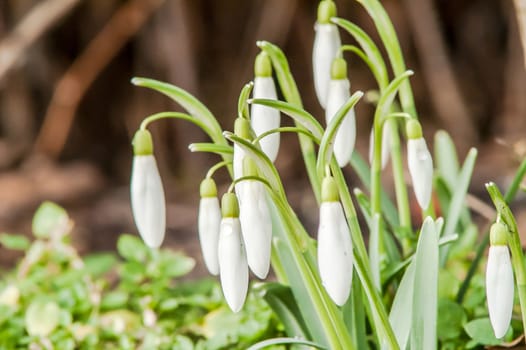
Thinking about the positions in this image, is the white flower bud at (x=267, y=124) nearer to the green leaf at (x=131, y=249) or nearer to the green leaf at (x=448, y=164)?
the green leaf at (x=131, y=249)

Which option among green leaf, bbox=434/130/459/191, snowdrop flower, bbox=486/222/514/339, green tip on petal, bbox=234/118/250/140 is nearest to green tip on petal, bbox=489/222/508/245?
snowdrop flower, bbox=486/222/514/339

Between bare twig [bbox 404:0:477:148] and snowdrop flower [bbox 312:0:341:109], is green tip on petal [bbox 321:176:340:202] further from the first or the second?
bare twig [bbox 404:0:477:148]

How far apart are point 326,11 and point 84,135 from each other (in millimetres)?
3600

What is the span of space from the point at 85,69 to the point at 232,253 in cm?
345

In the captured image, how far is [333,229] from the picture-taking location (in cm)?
102

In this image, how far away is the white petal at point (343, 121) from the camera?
125cm

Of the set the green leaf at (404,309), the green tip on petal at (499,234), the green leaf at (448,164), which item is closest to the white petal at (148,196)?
the green leaf at (404,309)

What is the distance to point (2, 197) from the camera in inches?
164

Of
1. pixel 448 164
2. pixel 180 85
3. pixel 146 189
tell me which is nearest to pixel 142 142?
pixel 146 189

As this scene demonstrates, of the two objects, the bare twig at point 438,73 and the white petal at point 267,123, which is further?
the bare twig at point 438,73

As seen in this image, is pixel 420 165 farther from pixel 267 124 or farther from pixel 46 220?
pixel 46 220

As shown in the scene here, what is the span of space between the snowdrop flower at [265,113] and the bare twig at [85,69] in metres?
3.09

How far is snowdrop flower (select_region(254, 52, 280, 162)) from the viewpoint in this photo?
48.3 inches

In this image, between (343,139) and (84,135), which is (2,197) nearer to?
(84,135)
